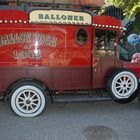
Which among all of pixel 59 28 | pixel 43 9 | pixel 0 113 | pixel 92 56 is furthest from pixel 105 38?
pixel 0 113

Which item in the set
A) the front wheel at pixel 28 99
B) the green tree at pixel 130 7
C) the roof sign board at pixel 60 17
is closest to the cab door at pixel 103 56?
the roof sign board at pixel 60 17

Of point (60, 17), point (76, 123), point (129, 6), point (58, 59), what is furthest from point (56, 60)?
point (129, 6)

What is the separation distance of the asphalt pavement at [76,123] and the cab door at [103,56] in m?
0.72

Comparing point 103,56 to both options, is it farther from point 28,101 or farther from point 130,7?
point 130,7

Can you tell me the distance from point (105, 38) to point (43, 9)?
1574 millimetres

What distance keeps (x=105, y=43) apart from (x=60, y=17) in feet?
4.00

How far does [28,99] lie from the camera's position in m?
7.03

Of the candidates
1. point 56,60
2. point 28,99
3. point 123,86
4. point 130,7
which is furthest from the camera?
point 130,7

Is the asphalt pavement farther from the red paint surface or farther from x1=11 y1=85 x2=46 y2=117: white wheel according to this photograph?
the red paint surface

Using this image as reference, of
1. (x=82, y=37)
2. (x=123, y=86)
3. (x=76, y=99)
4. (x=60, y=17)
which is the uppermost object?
(x=60, y=17)

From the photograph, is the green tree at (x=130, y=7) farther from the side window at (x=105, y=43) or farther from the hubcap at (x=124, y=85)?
the hubcap at (x=124, y=85)

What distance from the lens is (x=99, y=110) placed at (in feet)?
25.3

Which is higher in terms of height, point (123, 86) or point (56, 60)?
point (56, 60)

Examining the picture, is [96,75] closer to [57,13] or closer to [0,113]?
[57,13]
